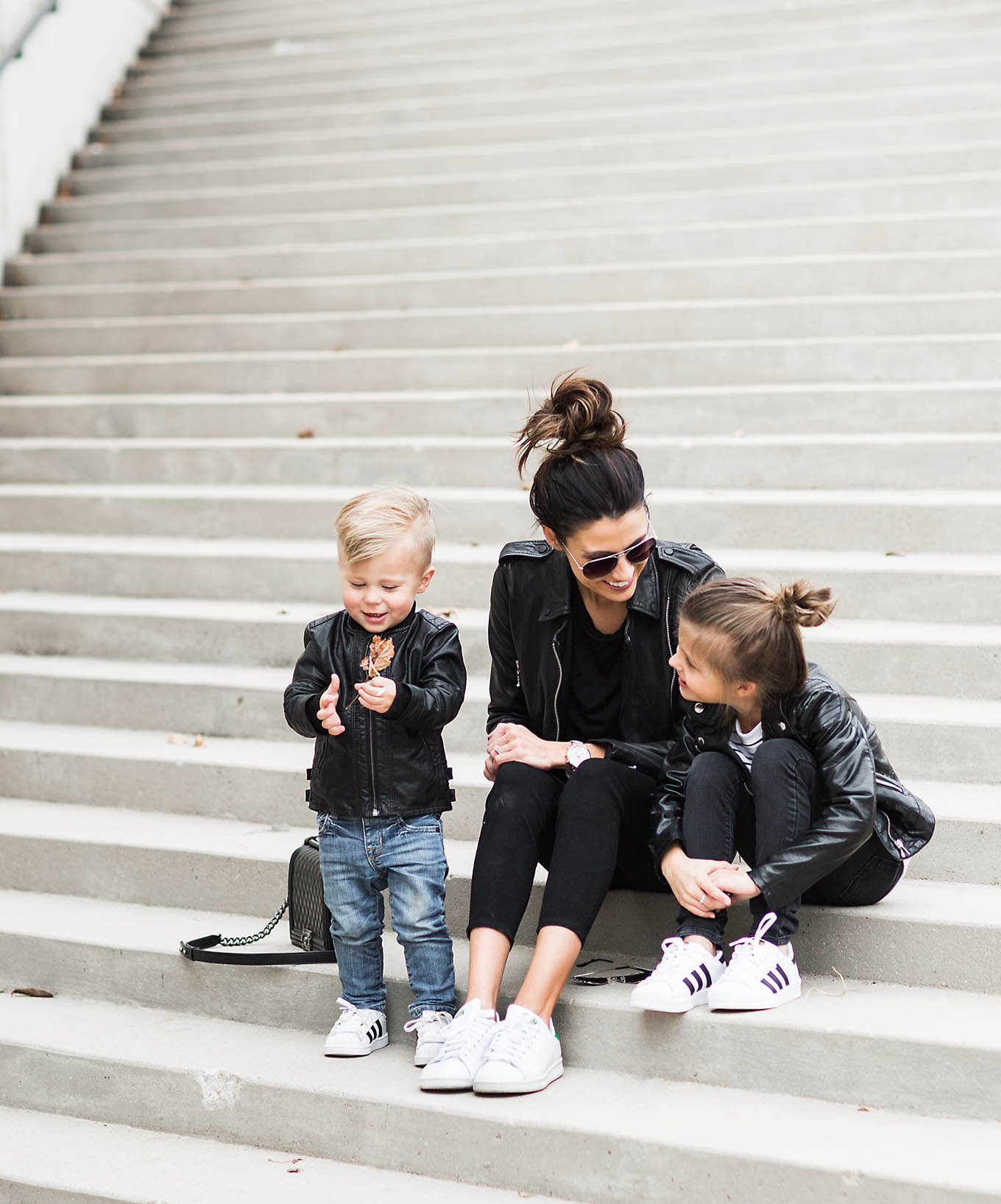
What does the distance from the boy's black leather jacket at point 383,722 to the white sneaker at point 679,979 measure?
0.54 m

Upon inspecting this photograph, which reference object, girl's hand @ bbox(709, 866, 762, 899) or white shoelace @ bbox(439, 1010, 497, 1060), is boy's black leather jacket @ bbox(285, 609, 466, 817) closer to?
white shoelace @ bbox(439, 1010, 497, 1060)

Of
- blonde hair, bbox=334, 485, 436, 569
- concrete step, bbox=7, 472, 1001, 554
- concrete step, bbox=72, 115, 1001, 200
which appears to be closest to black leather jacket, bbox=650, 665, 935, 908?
blonde hair, bbox=334, 485, 436, 569

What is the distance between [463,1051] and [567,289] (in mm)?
3408

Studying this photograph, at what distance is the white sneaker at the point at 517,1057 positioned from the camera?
2217 millimetres

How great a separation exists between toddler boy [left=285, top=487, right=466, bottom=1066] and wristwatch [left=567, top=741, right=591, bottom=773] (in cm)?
26

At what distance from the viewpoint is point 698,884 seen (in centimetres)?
228

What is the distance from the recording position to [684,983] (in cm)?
228

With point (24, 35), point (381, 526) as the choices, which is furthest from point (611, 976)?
point (24, 35)

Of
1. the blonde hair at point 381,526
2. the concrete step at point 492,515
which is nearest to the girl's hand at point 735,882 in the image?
the blonde hair at point 381,526

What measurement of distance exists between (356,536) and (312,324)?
2.97 meters

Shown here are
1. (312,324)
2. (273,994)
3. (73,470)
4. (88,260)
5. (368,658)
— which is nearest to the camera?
(368,658)

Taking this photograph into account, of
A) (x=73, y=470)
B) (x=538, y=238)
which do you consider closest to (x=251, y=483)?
(x=73, y=470)

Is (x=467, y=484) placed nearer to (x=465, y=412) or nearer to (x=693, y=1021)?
(x=465, y=412)

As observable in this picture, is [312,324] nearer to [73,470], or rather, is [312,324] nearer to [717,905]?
[73,470]
